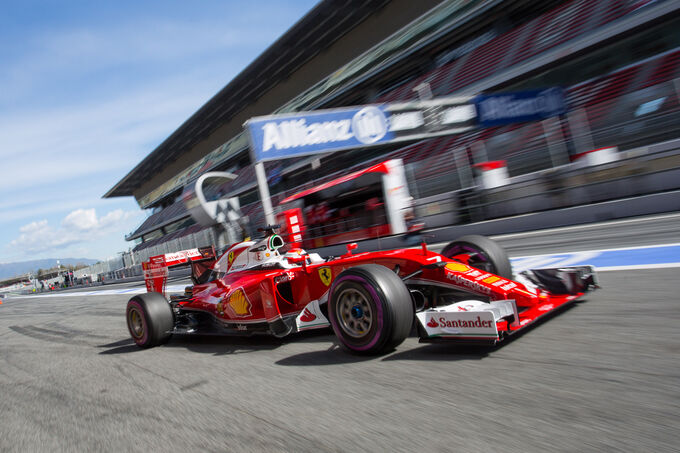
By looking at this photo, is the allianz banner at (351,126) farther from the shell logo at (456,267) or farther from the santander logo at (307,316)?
the shell logo at (456,267)

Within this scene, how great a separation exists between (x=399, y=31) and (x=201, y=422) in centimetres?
2345

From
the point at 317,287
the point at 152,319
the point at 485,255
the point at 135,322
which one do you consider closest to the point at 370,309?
the point at 317,287

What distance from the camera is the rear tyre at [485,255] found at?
424 centimetres

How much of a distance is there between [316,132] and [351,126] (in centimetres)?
114

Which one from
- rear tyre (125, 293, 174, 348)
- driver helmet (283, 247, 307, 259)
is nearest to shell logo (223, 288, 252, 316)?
driver helmet (283, 247, 307, 259)

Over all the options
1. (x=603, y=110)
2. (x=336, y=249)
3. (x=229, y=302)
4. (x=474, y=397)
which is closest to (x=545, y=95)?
(x=603, y=110)

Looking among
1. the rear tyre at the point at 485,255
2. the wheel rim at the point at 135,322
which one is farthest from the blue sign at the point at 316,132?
the rear tyre at the point at 485,255

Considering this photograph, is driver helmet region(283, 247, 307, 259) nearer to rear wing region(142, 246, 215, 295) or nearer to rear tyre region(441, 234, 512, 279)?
rear tyre region(441, 234, 512, 279)

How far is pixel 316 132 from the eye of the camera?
45.9ft

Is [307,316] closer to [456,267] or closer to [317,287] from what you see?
[317,287]

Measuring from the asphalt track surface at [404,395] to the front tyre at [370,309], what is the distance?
0.17 metres

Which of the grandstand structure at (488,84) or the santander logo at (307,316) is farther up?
the grandstand structure at (488,84)

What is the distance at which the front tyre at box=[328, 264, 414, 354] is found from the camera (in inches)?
128

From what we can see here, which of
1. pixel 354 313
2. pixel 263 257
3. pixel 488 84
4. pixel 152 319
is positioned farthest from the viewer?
pixel 488 84
